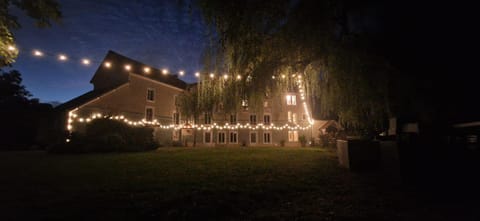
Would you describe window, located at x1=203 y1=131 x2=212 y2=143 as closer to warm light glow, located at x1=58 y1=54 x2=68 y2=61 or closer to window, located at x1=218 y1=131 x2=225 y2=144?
window, located at x1=218 y1=131 x2=225 y2=144

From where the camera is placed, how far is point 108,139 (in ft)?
41.6

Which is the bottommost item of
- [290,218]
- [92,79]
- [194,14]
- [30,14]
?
[290,218]

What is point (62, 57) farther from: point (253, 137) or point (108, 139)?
point (253, 137)

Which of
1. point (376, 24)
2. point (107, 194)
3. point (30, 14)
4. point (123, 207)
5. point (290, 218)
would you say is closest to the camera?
point (290, 218)

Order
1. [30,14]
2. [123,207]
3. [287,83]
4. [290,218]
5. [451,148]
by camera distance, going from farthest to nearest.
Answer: [287,83] < [30,14] < [451,148] < [123,207] < [290,218]

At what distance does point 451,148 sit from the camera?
164 inches

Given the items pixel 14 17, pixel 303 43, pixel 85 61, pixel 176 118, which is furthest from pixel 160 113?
pixel 303 43

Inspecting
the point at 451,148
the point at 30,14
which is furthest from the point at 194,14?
the point at 451,148

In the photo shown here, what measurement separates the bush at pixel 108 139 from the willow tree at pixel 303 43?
10.3 meters

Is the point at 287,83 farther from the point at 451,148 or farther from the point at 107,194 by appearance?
the point at 107,194

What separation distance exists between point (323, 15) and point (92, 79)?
84.6 feet

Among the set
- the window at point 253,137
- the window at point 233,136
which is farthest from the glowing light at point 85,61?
the window at point 253,137

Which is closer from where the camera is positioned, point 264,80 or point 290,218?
point 290,218

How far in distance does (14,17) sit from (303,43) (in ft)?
22.7
